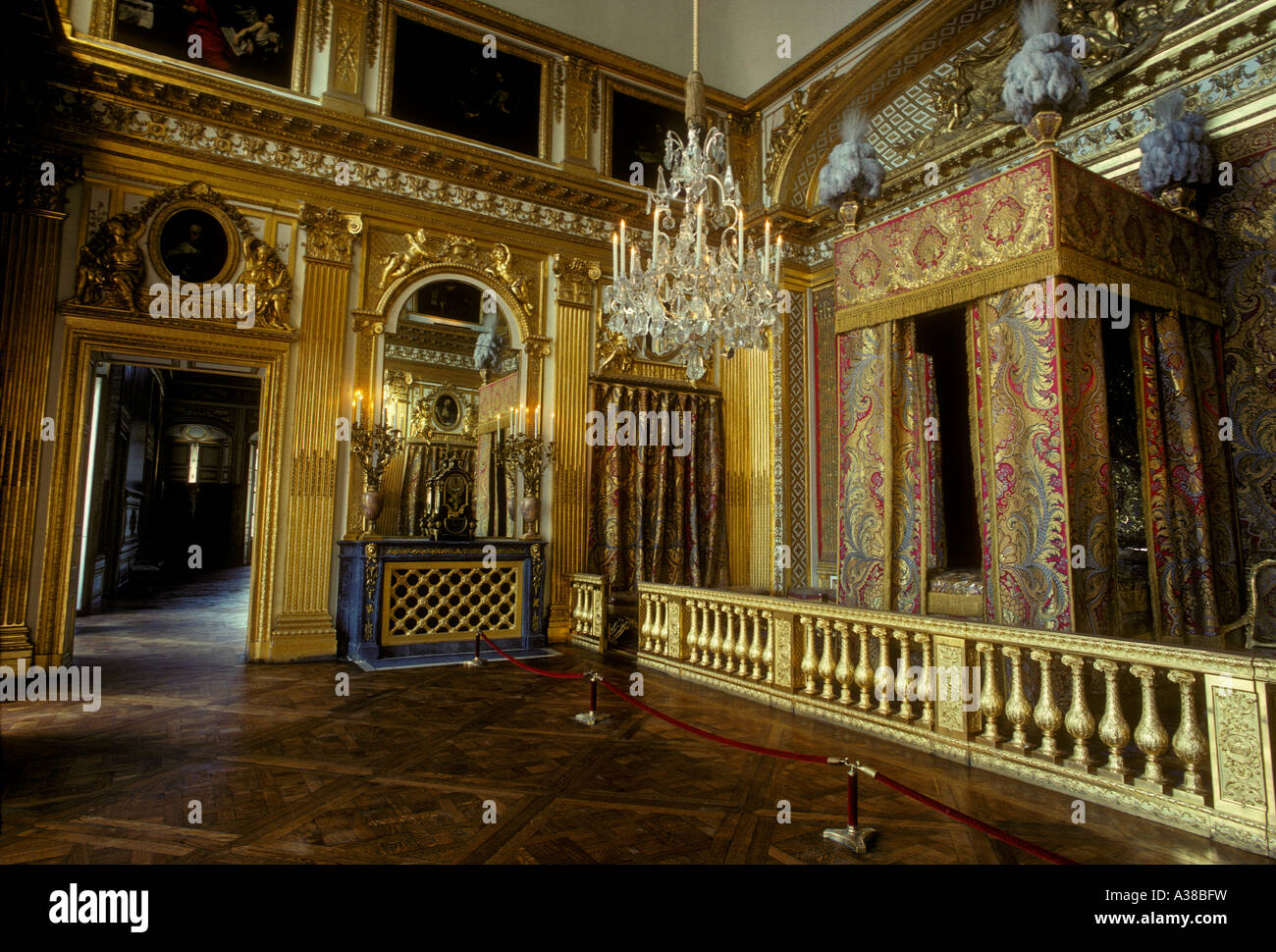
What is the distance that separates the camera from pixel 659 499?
25.4 feet

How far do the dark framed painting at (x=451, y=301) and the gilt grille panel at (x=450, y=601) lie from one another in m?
2.88

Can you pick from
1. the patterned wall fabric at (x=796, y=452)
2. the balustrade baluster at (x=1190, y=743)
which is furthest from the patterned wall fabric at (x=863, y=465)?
the patterned wall fabric at (x=796, y=452)

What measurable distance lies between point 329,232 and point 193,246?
3.63ft

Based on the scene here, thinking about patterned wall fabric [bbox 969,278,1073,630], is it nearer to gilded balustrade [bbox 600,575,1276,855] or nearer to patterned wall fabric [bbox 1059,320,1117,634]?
patterned wall fabric [bbox 1059,320,1117,634]

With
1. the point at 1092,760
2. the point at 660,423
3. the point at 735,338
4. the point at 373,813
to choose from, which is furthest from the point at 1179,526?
the point at 660,423

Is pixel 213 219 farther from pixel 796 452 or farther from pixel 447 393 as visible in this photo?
pixel 796 452

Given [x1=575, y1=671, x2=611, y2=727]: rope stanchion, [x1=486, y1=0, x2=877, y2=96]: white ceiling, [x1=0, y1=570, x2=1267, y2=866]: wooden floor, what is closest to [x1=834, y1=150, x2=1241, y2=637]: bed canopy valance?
[x1=0, y1=570, x2=1267, y2=866]: wooden floor

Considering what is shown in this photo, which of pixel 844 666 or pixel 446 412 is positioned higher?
pixel 446 412

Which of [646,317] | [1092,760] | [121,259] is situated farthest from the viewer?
[121,259]

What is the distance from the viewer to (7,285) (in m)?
5.21

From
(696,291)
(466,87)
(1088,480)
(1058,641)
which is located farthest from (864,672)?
(466,87)

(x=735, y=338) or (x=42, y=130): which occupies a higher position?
(x=42, y=130)

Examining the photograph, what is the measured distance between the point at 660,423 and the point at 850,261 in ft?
12.4
